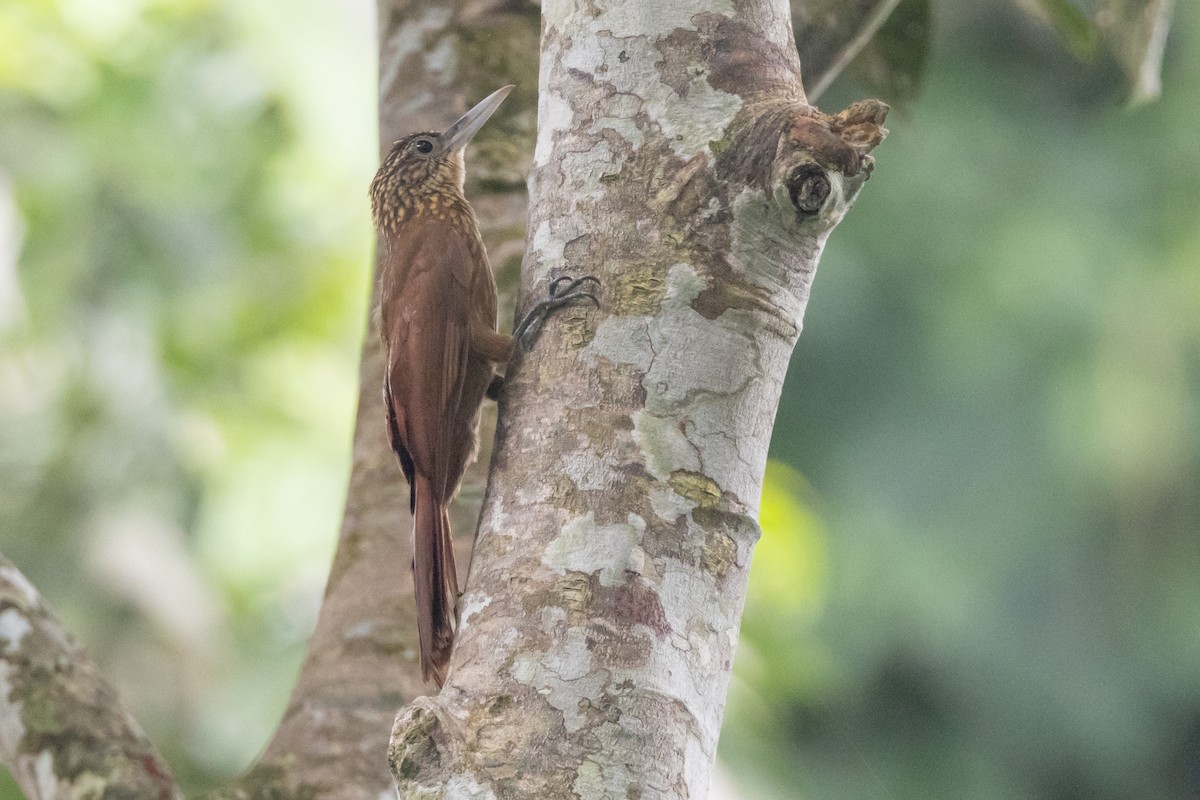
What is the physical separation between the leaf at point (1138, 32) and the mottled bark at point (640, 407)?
1357 mm

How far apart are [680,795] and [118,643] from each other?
6240 millimetres

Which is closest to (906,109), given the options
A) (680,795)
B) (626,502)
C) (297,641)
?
(626,502)

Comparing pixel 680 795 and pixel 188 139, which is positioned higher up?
pixel 188 139

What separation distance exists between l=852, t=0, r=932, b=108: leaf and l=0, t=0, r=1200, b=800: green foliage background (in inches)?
78.8

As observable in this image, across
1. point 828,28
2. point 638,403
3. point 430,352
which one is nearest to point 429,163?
point 430,352

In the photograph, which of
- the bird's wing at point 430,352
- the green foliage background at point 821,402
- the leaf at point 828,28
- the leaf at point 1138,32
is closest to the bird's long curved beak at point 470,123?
the bird's wing at point 430,352

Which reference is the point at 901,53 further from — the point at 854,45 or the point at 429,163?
the point at 429,163

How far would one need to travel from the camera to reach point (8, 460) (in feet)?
25.0

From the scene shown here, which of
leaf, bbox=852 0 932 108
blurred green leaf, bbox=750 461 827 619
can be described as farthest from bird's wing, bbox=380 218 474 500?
blurred green leaf, bbox=750 461 827 619

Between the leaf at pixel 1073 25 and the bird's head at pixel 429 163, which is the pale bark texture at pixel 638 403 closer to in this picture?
the bird's head at pixel 429 163

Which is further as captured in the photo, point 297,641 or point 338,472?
point 338,472

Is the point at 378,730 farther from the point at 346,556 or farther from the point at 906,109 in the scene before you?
the point at 906,109

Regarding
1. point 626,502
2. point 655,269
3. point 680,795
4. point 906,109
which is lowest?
point 680,795

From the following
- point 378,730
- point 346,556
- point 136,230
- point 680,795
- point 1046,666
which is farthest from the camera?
point 1046,666
